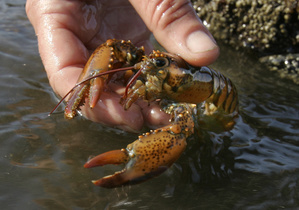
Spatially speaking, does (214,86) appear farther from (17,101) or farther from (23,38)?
(23,38)

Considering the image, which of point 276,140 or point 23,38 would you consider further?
point 23,38

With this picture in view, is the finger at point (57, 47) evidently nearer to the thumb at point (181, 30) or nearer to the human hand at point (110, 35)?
the human hand at point (110, 35)

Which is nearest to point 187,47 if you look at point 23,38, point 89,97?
point 89,97

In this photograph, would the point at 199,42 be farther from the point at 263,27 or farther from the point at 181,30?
the point at 263,27

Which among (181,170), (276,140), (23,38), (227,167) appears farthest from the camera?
(23,38)

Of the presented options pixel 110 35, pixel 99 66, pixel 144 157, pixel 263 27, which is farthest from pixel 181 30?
pixel 263 27

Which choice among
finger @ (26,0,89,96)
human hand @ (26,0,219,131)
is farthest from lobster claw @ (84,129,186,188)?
finger @ (26,0,89,96)
